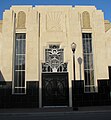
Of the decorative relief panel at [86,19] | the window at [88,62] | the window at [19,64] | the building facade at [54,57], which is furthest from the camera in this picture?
the decorative relief panel at [86,19]

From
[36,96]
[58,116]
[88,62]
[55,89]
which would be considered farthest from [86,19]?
[58,116]

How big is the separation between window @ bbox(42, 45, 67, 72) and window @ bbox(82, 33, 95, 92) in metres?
2.05

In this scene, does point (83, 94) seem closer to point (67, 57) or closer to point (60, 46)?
point (67, 57)

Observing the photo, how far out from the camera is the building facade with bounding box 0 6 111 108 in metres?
18.8

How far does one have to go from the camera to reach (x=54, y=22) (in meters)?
20.1

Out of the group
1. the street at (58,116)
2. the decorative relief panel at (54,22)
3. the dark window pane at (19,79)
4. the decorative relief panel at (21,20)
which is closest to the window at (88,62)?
the decorative relief panel at (54,22)

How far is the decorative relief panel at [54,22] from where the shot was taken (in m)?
20.0

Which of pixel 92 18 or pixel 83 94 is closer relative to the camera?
pixel 83 94

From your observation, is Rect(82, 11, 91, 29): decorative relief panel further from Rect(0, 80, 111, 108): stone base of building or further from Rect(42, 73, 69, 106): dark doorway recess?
Rect(0, 80, 111, 108): stone base of building

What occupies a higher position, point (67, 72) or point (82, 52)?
point (82, 52)

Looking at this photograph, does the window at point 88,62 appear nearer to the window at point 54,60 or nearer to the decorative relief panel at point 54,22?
the window at point 54,60

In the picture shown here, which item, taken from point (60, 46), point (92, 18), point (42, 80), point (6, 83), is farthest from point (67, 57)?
point (6, 83)

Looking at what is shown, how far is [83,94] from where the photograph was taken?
18812 mm

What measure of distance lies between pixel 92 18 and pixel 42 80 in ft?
25.1
